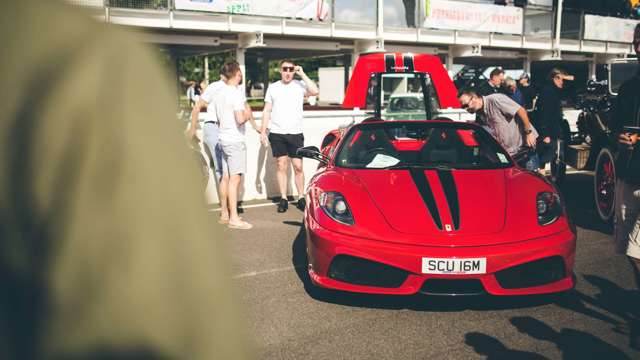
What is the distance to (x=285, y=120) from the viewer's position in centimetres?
804

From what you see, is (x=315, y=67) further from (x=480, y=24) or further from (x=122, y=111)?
(x=122, y=111)

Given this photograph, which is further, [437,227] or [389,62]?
[389,62]

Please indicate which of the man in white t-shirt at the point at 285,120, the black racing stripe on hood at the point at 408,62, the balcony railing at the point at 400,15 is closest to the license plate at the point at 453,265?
the man in white t-shirt at the point at 285,120

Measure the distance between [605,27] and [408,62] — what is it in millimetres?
26120

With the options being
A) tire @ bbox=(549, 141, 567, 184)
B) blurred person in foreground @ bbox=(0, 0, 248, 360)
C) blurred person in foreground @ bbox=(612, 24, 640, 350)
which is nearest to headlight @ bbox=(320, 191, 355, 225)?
blurred person in foreground @ bbox=(612, 24, 640, 350)

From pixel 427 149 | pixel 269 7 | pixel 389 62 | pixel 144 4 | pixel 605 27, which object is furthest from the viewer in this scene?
pixel 605 27

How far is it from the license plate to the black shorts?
14.1ft

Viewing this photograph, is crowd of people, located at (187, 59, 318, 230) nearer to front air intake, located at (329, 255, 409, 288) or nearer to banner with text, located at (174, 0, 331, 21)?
front air intake, located at (329, 255, 409, 288)

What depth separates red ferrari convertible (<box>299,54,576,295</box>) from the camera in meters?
4.04

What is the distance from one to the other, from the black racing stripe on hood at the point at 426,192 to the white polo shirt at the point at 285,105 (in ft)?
10.7

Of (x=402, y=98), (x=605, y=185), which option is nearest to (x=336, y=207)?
(x=605, y=185)

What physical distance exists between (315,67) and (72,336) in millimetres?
71533

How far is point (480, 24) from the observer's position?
→ 25.9 m

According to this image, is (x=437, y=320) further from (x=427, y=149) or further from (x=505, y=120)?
(x=505, y=120)
